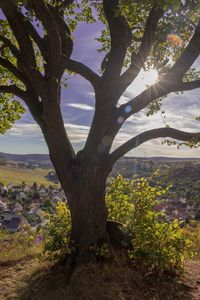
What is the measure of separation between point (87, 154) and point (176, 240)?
2.46 metres

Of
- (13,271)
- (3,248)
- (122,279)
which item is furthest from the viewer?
(3,248)

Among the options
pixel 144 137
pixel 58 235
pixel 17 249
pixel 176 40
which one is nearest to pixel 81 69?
pixel 144 137

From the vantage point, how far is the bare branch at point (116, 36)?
6828 millimetres

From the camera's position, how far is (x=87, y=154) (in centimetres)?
691

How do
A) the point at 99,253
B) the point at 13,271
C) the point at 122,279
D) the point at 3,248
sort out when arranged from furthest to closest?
the point at 3,248 < the point at 13,271 < the point at 99,253 < the point at 122,279

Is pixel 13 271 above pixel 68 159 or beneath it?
beneath

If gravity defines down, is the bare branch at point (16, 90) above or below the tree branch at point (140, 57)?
below

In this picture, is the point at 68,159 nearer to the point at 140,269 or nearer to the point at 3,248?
the point at 140,269

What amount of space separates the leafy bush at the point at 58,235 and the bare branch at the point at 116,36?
3.37 meters

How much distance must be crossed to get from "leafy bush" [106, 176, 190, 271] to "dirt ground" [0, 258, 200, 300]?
11.4 inches

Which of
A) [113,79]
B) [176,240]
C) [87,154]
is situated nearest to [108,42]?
[113,79]

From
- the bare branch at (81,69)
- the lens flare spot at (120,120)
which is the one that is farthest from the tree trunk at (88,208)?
the bare branch at (81,69)

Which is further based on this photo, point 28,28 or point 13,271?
point 13,271

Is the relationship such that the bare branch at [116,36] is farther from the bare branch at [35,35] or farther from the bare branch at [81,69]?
the bare branch at [35,35]
